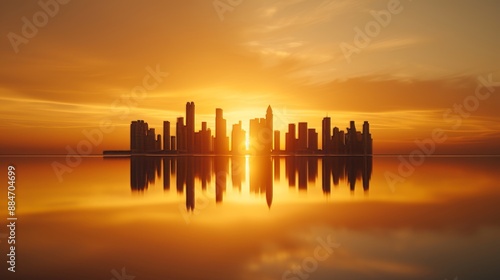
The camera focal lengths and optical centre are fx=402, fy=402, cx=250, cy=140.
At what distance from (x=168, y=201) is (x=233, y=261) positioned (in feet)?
42.0

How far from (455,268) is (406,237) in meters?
3.54

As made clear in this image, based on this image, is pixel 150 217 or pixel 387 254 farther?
pixel 150 217

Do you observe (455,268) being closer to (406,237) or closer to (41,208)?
(406,237)

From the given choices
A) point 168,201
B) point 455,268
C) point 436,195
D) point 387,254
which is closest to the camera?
point 455,268

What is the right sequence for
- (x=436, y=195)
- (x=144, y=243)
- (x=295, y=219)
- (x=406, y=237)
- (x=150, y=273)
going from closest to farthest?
(x=150, y=273) < (x=144, y=243) < (x=406, y=237) < (x=295, y=219) < (x=436, y=195)

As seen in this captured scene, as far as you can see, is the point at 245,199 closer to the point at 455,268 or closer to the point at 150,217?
the point at 150,217

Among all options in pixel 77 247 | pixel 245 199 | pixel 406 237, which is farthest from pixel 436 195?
pixel 77 247

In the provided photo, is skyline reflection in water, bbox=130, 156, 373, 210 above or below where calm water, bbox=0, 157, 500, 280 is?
below

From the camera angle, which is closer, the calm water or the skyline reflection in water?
the calm water

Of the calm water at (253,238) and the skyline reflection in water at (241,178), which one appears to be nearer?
the calm water at (253,238)

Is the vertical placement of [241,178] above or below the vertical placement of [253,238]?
below

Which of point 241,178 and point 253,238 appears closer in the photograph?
point 253,238

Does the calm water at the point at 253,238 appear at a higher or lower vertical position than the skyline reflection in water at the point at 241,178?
higher

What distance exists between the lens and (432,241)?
1344 centimetres
